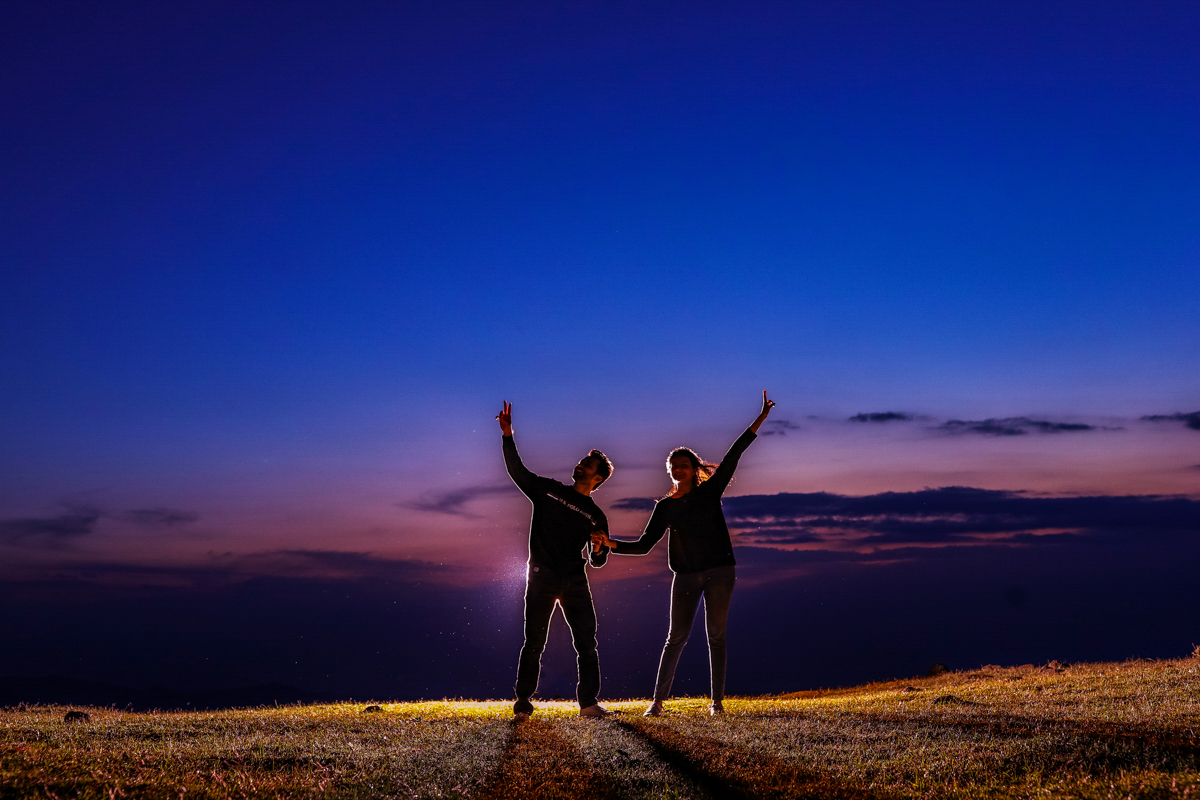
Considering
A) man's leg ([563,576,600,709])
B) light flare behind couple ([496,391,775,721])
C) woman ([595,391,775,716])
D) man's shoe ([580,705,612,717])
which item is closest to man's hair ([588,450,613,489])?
light flare behind couple ([496,391,775,721])

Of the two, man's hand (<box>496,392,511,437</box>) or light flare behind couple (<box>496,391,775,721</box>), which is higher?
man's hand (<box>496,392,511,437</box>)

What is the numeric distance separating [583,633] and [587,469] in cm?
232

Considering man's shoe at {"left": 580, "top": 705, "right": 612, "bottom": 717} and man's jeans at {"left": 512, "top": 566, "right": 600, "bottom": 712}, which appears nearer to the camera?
man's shoe at {"left": 580, "top": 705, "right": 612, "bottom": 717}

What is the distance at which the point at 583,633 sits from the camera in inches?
451

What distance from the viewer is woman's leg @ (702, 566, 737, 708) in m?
11.6

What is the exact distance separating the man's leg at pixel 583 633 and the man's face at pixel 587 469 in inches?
55.0

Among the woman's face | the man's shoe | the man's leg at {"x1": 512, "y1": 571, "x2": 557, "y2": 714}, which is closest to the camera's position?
Result: the man's shoe

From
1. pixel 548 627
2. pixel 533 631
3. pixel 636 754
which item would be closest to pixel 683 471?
pixel 548 627

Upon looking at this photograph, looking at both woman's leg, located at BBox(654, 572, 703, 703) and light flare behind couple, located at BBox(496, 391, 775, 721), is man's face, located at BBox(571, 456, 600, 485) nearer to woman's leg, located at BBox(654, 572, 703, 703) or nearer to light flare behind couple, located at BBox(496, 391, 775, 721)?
light flare behind couple, located at BBox(496, 391, 775, 721)

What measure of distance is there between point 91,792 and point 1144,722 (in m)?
10.1

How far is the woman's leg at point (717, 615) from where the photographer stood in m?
11.6

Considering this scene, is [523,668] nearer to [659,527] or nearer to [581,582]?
[581,582]

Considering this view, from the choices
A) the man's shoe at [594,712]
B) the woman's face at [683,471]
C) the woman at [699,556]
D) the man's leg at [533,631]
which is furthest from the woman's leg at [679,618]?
the man's leg at [533,631]

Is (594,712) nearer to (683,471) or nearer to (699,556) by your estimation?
(699,556)
